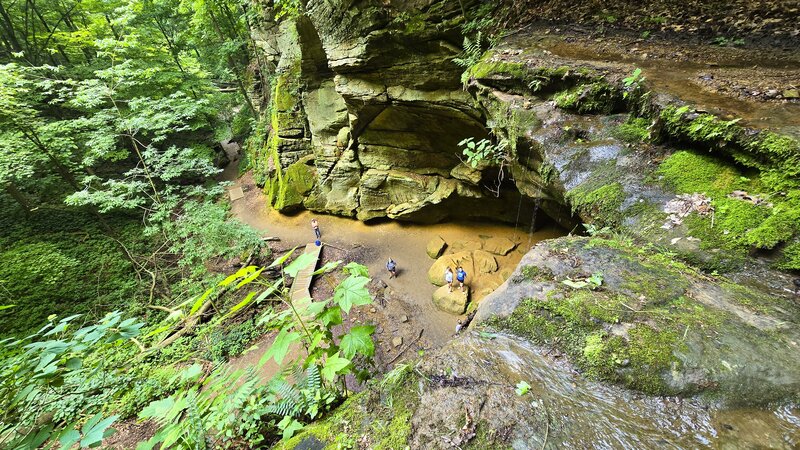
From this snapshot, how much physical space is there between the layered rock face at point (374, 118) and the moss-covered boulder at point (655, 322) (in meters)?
4.15

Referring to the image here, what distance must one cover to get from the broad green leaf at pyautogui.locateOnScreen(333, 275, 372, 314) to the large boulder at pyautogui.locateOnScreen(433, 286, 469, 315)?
8.09 metres

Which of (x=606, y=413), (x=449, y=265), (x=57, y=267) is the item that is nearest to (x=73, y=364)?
(x=606, y=413)

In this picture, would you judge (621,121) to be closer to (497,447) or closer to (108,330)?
(497,447)

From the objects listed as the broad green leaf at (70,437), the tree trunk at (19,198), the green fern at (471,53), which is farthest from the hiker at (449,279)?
the tree trunk at (19,198)

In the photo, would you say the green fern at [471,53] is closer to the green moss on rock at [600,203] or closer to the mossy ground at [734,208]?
the green moss on rock at [600,203]

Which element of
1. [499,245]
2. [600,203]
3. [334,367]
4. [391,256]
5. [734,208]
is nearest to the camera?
[334,367]

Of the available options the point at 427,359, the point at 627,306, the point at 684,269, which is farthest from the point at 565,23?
the point at 427,359

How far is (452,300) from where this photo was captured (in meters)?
9.92

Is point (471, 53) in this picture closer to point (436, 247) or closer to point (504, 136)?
point (504, 136)

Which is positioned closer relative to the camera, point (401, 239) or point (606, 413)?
point (606, 413)

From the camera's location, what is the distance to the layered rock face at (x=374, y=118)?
340 inches

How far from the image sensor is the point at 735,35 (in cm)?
571

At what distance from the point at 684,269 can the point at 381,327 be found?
8.14 meters

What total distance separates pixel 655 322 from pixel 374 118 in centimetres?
1120
